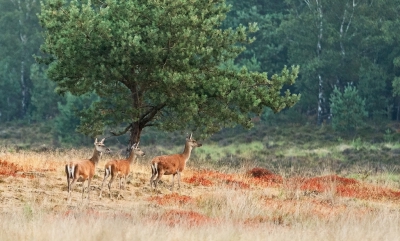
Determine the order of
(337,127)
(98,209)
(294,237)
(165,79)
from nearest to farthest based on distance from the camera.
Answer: (294,237) → (98,209) → (165,79) → (337,127)

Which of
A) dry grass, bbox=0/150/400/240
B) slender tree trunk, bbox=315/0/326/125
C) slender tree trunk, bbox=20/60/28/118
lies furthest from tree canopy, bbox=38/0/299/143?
slender tree trunk, bbox=20/60/28/118

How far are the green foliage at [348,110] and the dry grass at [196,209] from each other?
2872cm

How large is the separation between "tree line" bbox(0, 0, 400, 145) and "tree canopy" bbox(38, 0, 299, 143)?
0.16 feet

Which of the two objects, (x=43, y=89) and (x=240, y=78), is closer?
(x=240, y=78)

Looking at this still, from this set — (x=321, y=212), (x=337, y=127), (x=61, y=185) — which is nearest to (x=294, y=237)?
(x=321, y=212)

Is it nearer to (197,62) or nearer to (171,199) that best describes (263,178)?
(197,62)

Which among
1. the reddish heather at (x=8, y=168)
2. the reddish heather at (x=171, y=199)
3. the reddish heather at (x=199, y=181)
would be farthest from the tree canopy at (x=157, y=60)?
the reddish heather at (x=171, y=199)

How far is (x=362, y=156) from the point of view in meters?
53.6

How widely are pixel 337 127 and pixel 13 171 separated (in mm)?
41427

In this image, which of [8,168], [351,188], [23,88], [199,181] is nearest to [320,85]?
[23,88]

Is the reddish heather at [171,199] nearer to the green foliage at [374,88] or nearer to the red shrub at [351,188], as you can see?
the red shrub at [351,188]

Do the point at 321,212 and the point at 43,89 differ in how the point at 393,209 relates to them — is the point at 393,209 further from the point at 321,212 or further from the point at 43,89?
the point at 43,89

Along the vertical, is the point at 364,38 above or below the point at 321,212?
above

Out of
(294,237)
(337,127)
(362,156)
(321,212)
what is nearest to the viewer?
(294,237)
